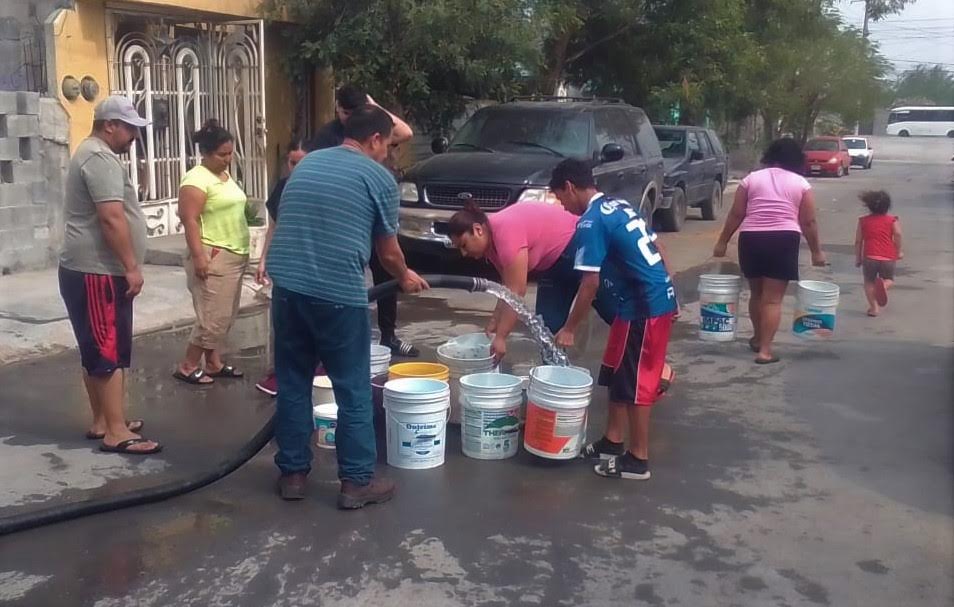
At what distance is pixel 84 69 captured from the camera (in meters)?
11.3

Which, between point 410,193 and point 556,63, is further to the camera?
point 556,63

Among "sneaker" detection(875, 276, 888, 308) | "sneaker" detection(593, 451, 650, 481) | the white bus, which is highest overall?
the white bus

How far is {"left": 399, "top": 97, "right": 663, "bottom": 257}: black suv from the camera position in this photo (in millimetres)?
11195

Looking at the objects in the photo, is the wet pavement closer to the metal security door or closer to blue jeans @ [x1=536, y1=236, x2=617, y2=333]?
blue jeans @ [x1=536, y1=236, x2=617, y2=333]

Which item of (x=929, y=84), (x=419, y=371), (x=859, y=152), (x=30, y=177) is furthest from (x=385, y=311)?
(x=929, y=84)

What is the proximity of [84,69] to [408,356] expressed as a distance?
579 centimetres

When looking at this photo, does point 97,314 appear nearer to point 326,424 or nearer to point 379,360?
point 326,424

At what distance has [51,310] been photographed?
889cm

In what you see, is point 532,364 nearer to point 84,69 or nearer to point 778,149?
point 778,149

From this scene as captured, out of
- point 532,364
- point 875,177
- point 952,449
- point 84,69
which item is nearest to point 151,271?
point 84,69

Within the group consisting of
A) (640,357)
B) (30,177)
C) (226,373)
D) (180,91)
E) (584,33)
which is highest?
(584,33)

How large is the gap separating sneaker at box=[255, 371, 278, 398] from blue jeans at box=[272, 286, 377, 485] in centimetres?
187

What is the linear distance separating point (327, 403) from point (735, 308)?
4113 millimetres

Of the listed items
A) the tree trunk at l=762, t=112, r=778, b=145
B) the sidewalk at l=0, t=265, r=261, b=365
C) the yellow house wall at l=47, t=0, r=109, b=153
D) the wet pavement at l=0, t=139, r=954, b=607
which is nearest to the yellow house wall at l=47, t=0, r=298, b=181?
the yellow house wall at l=47, t=0, r=109, b=153
